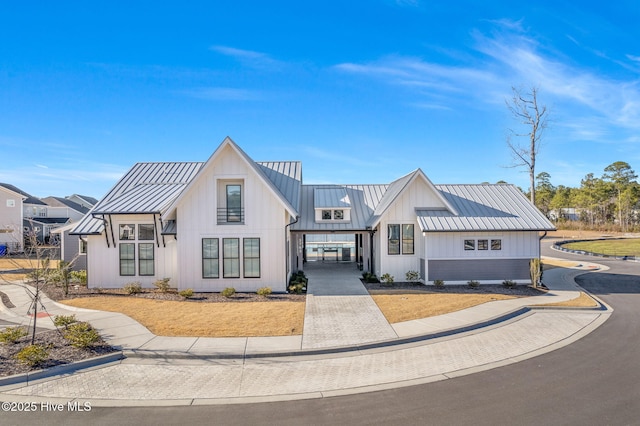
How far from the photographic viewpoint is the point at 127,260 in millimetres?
17938

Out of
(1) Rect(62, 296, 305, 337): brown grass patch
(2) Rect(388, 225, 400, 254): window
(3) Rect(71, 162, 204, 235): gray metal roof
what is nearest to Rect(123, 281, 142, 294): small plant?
(1) Rect(62, 296, 305, 337): brown grass patch

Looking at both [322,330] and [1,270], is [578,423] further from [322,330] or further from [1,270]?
[1,270]

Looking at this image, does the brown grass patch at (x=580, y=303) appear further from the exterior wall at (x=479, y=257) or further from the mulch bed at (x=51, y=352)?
the mulch bed at (x=51, y=352)

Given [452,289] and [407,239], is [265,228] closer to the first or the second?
[407,239]

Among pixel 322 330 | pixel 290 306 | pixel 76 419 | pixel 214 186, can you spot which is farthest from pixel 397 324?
pixel 214 186

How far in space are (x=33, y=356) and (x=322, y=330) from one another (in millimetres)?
7255

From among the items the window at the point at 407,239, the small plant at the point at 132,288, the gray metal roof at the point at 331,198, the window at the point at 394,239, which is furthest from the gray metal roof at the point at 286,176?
the small plant at the point at 132,288

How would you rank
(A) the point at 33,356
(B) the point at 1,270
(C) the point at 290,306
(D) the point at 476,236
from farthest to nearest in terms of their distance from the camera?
1. (B) the point at 1,270
2. (D) the point at 476,236
3. (C) the point at 290,306
4. (A) the point at 33,356

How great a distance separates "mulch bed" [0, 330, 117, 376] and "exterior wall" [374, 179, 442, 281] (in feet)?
43.5

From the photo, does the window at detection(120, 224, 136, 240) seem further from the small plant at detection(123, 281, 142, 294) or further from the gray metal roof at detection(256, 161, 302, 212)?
the gray metal roof at detection(256, 161, 302, 212)

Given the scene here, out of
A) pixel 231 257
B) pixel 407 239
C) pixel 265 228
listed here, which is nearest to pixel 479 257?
pixel 407 239

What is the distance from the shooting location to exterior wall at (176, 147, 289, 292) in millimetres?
16969

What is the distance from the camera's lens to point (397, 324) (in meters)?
11.7

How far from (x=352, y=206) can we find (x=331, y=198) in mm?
1406
